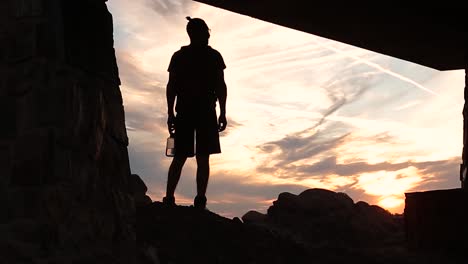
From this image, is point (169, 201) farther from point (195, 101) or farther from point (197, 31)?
point (197, 31)

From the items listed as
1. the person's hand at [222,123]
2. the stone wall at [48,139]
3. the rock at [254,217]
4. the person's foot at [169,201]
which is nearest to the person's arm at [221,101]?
the person's hand at [222,123]

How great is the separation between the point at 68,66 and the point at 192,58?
268 cm

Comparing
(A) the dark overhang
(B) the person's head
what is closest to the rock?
(A) the dark overhang

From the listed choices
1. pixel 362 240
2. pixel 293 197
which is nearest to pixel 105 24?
pixel 362 240

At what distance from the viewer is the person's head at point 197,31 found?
6668 millimetres

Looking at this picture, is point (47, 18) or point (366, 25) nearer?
point (47, 18)

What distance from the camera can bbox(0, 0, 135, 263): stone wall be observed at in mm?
3814

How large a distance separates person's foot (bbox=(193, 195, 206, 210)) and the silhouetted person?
0.14m

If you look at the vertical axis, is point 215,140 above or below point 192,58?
below

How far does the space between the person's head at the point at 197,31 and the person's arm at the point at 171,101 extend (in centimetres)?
46

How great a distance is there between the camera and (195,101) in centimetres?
658

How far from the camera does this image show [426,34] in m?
7.50

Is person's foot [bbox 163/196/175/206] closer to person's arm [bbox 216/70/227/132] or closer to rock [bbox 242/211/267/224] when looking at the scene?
person's arm [bbox 216/70/227/132]

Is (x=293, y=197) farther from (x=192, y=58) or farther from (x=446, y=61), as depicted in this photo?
(x=192, y=58)
